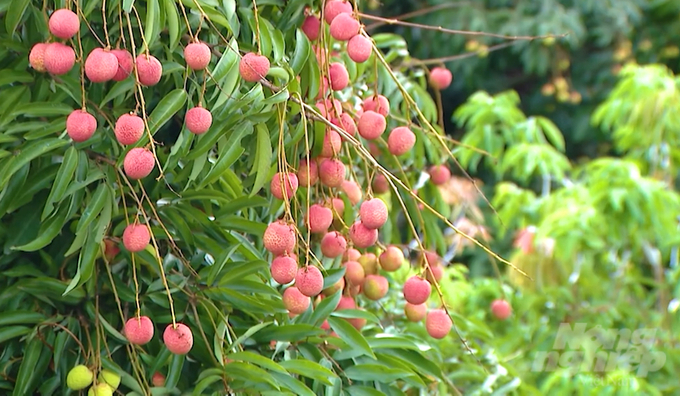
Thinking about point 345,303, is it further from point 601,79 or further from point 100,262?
point 601,79

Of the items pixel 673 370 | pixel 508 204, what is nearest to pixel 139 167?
pixel 673 370

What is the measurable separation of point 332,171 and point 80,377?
25cm

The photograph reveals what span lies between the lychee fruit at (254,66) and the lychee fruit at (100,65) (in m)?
0.10

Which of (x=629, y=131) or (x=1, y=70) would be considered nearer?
(x=1, y=70)

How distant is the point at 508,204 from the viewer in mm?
1999

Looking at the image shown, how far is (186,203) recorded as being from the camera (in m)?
0.73

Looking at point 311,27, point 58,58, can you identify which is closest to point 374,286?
point 311,27

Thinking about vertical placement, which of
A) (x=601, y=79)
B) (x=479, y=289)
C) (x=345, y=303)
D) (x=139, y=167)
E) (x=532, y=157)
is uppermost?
(x=139, y=167)

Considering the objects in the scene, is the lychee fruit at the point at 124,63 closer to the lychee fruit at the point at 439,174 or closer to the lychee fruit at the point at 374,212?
the lychee fruit at the point at 374,212

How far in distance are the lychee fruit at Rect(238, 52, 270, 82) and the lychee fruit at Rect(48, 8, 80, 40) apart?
0.12 meters

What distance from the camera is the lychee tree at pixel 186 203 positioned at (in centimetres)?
64

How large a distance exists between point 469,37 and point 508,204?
6.16 ft

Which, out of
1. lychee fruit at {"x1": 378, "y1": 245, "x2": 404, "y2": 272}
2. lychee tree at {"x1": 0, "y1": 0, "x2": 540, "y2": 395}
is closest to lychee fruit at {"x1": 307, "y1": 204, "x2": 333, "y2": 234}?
lychee tree at {"x1": 0, "y1": 0, "x2": 540, "y2": 395}

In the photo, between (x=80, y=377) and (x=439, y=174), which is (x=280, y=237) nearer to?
(x=80, y=377)
